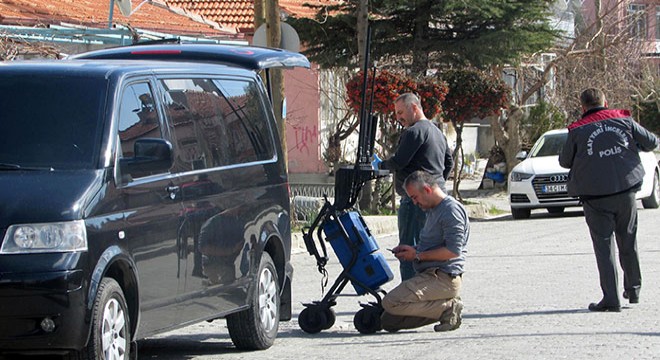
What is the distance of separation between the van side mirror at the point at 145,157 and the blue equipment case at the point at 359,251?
2.57 meters

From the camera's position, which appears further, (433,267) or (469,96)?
(469,96)

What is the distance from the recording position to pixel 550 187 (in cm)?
2188

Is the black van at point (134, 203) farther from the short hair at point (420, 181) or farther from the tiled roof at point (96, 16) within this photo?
the tiled roof at point (96, 16)

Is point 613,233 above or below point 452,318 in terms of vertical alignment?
above

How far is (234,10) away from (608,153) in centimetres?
2034

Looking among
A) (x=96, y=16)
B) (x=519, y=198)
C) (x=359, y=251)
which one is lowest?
(x=519, y=198)

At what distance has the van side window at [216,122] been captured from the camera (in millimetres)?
8016

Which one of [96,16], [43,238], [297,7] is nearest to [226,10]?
[297,7]

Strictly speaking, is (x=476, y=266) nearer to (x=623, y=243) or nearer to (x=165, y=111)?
(x=623, y=243)

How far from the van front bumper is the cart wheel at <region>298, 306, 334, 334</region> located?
3309 millimetres

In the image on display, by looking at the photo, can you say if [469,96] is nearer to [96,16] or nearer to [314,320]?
[96,16]

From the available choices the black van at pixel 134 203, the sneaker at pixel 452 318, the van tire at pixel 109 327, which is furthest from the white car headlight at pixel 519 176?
the van tire at pixel 109 327

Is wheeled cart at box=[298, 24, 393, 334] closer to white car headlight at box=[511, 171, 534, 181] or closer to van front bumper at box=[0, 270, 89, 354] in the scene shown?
van front bumper at box=[0, 270, 89, 354]

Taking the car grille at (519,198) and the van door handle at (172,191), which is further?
the car grille at (519,198)
